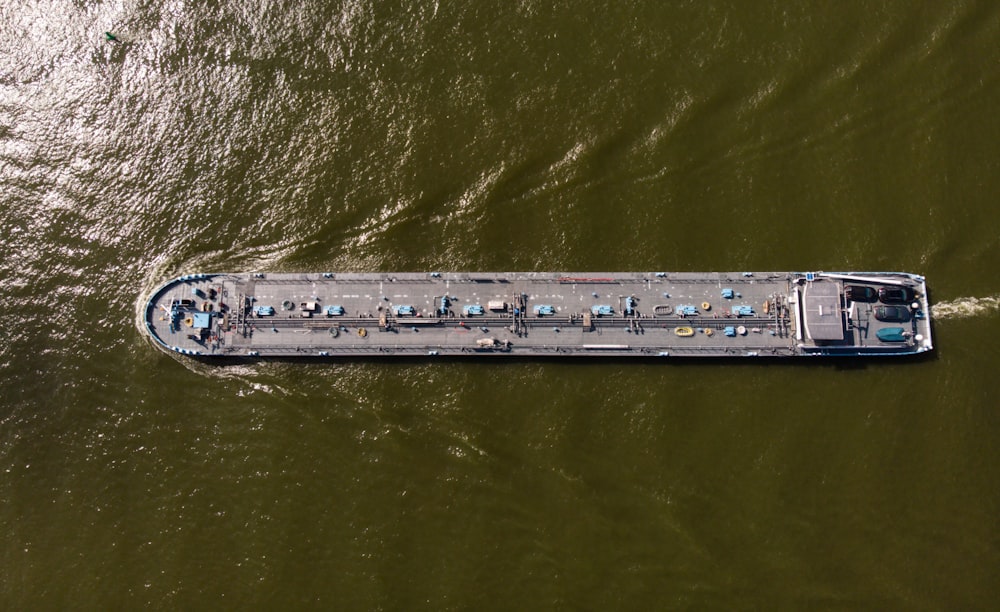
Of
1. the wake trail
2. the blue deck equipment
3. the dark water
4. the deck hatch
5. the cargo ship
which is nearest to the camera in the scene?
the dark water

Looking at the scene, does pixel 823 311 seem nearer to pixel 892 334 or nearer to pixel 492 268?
pixel 892 334

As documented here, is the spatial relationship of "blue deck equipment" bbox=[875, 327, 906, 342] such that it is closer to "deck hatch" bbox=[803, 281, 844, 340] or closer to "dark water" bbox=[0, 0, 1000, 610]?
"dark water" bbox=[0, 0, 1000, 610]

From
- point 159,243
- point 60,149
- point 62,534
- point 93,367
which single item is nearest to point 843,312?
point 159,243

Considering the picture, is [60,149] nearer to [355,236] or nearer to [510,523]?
[355,236]

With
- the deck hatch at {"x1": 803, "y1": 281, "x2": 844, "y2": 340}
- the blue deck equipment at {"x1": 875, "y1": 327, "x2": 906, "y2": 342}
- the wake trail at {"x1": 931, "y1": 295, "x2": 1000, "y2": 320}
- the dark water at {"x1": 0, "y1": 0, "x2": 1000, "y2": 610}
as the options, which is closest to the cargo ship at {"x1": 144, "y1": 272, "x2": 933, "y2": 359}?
the blue deck equipment at {"x1": 875, "y1": 327, "x2": 906, "y2": 342}

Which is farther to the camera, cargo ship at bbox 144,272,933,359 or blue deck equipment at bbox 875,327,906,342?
cargo ship at bbox 144,272,933,359

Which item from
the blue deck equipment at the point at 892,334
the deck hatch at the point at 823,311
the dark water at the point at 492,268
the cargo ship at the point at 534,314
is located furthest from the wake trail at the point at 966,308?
the deck hatch at the point at 823,311
